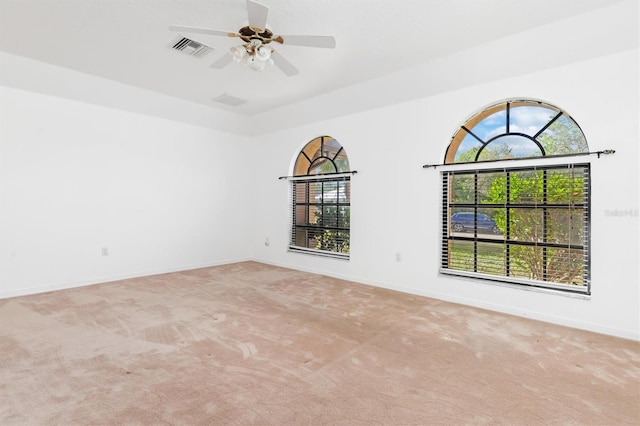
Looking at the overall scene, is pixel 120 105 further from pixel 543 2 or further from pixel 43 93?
pixel 543 2

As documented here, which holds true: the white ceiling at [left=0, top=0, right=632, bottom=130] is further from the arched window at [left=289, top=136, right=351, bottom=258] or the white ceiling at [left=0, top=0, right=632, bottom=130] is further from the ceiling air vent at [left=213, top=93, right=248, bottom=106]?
the arched window at [left=289, top=136, right=351, bottom=258]

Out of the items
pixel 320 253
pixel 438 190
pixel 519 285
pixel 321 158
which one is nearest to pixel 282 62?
pixel 438 190

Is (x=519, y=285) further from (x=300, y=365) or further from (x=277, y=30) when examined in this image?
(x=277, y=30)

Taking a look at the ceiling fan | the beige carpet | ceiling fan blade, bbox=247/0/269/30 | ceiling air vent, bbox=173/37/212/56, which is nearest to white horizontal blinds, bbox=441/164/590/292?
the beige carpet

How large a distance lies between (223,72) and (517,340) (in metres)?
4.18

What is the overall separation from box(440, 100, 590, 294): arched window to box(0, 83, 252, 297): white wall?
405 centimetres

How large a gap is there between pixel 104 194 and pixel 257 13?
376 centimetres

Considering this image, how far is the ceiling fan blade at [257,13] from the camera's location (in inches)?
84.4

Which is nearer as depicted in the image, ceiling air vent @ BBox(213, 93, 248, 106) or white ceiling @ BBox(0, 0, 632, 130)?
white ceiling @ BBox(0, 0, 632, 130)

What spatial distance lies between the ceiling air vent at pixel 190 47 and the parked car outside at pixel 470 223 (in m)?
3.42

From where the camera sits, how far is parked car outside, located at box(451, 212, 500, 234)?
12.3 feet

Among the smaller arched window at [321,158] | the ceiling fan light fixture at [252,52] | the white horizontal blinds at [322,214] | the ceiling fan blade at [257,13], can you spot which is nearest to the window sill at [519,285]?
the white horizontal blinds at [322,214]

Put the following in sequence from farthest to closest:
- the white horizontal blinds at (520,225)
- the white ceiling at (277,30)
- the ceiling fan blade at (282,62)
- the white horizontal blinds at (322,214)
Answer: the white horizontal blinds at (322,214), the white horizontal blinds at (520,225), the ceiling fan blade at (282,62), the white ceiling at (277,30)

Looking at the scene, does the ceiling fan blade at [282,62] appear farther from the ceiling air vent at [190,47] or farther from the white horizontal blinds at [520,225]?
the white horizontal blinds at [520,225]
